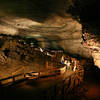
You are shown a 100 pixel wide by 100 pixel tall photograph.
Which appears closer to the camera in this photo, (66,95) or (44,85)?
(66,95)

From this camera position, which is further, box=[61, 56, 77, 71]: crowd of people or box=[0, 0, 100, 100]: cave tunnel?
box=[61, 56, 77, 71]: crowd of people

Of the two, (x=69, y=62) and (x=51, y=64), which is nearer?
(x=69, y=62)

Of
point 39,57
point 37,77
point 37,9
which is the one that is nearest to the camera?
point 37,9

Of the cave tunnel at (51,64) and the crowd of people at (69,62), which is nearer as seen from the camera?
the cave tunnel at (51,64)

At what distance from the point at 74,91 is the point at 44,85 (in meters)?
1.81

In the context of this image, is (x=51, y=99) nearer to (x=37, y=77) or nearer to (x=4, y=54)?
(x=37, y=77)

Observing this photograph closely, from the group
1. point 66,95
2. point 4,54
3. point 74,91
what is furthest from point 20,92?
point 4,54

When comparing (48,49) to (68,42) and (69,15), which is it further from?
(69,15)

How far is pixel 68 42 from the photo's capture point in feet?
33.8

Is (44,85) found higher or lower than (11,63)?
lower

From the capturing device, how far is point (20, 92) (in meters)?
4.47

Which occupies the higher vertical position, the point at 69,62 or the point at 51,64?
the point at 69,62

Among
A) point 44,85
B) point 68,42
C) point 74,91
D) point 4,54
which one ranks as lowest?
point 74,91

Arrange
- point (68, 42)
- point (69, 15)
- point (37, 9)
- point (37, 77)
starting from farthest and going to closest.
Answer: point (68, 42) < point (37, 77) < point (69, 15) < point (37, 9)
